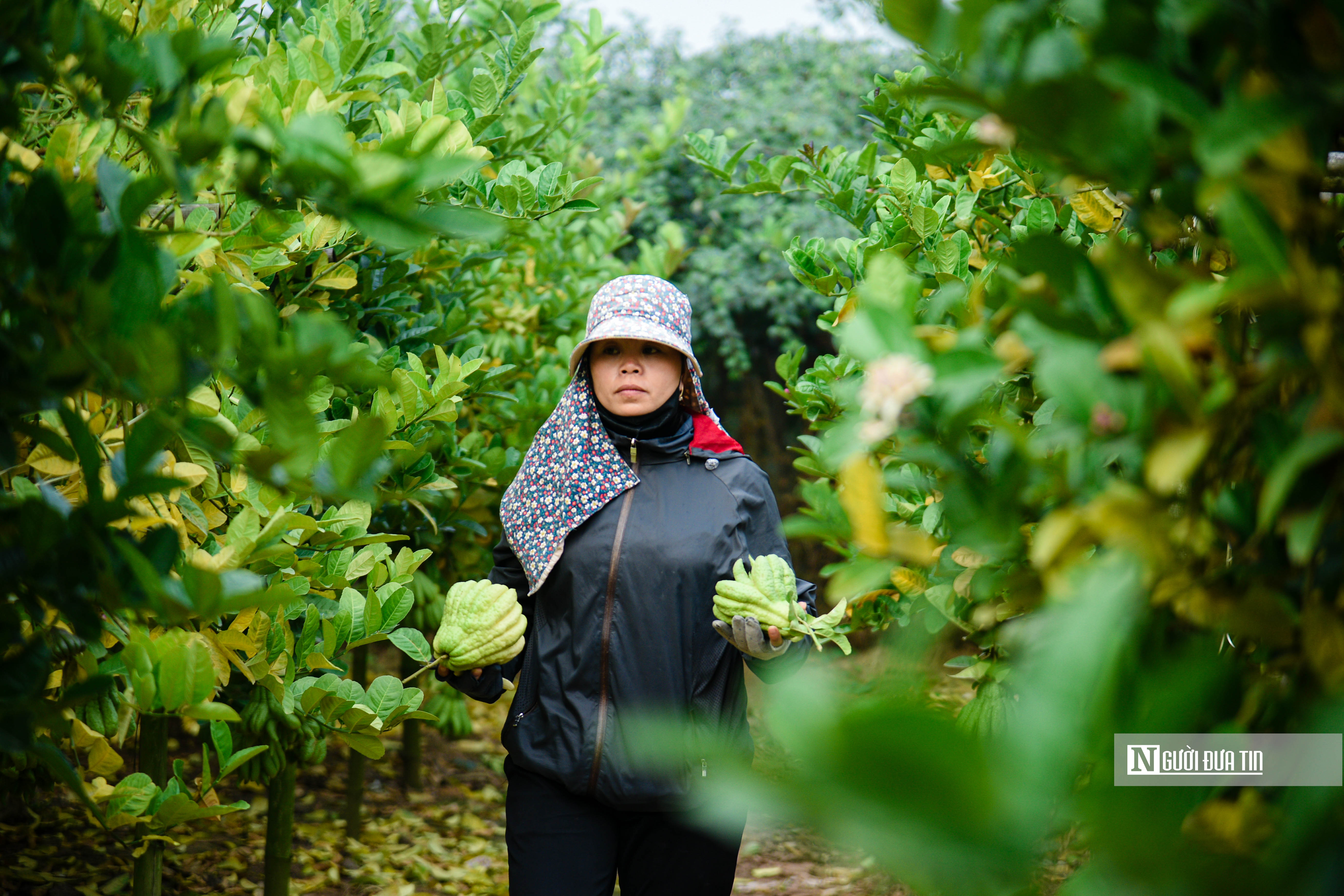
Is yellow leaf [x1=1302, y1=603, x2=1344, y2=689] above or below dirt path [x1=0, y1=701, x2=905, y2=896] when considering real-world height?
above

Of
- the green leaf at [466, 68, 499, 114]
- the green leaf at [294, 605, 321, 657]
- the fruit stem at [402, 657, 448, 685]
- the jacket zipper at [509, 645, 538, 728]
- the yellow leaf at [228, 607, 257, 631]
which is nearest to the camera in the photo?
the yellow leaf at [228, 607, 257, 631]

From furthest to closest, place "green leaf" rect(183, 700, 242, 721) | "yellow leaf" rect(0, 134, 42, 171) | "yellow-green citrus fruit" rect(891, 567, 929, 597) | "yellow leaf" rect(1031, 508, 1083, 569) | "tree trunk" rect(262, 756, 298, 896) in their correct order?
"tree trunk" rect(262, 756, 298, 896) → "yellow-green citrus fruit" rect(891, 567, 929, 597) → "yellow leaf" rect(0, 134, 42, 171) → "green leaf" rect(183, 700, 242, 721) → "yellow leaf" rect(1031, 508, 1083, 569)

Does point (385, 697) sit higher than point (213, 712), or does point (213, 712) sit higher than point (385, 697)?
point (213, 712)

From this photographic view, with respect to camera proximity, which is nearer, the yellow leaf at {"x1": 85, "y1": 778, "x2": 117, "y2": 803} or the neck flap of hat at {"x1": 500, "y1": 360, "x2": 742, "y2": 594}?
the yellow leaf at {"x1": 85, "y1": 778, "x2": 117, "y2": 803}

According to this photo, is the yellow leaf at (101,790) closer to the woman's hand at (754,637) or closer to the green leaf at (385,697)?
the green leaf at (385,697)

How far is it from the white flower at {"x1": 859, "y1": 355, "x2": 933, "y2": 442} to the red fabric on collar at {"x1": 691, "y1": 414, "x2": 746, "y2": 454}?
1.62 metres

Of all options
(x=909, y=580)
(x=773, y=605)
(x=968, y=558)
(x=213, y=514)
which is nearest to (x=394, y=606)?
(x=213, y=514)

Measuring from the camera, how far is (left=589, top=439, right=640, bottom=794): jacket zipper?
2.07 metres

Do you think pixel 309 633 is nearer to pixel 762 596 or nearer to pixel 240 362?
pixel 762 596

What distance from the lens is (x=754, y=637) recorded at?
1930mm

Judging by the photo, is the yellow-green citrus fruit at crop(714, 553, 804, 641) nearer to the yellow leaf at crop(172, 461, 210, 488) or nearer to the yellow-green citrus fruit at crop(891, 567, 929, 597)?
the yellow-green citrus fruit at crop(891, 567, 929, 597)

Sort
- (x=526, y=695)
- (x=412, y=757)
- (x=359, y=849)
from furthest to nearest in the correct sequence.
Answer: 1. (x=412, y=757)
2. (x=359, y=849)
3. (x=526, y=695)

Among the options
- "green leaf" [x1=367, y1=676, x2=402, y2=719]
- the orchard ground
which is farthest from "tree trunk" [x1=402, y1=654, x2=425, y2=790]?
"green leaf" [x1=367, y1=676, x2=402, y2=719]

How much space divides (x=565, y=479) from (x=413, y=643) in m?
0.52
